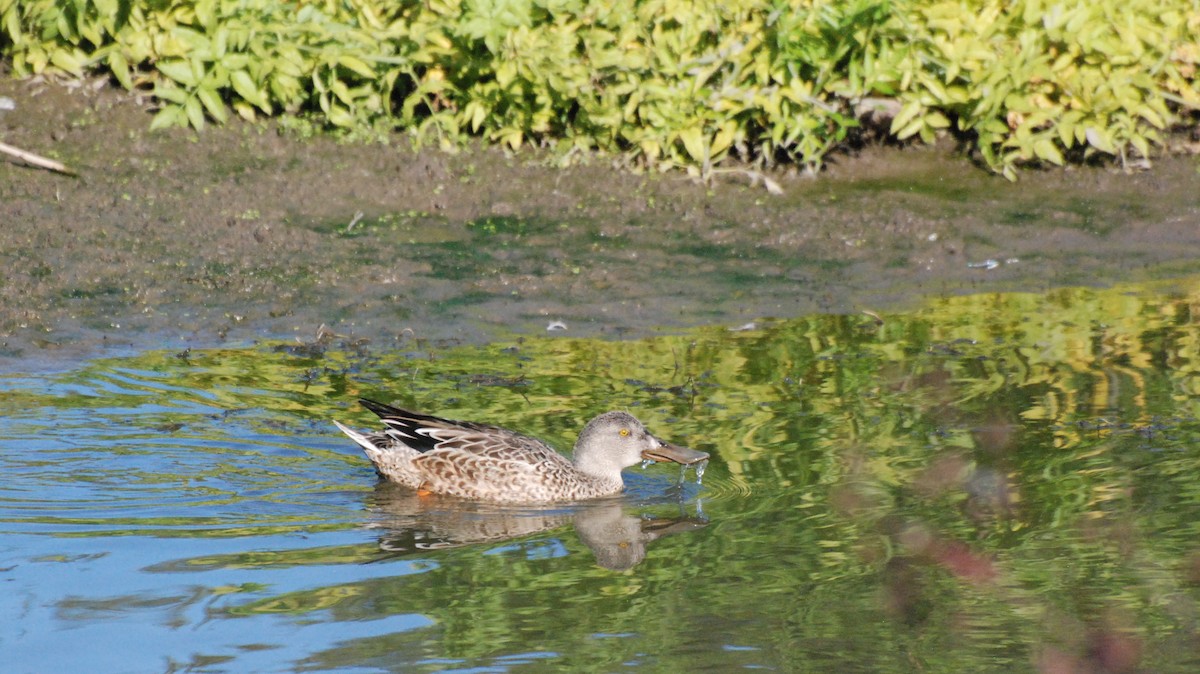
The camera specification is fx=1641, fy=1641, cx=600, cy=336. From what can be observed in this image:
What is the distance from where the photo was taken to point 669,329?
971 cm

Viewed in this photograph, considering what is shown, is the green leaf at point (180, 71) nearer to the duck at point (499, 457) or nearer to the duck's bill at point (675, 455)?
the duck at point (499, 457)

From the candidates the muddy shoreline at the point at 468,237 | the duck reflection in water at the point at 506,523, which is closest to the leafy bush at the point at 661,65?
the muddy shoreline at the point at 468,237

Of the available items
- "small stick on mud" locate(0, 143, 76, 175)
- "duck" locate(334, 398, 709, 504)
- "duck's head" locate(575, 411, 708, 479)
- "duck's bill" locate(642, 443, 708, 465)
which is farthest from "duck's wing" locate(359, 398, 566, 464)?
"small stick on mud" locate(0, 143, 76, 175)

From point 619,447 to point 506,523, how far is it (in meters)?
0.69

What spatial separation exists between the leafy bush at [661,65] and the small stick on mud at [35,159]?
0.78 m

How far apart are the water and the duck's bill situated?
0.47 ft

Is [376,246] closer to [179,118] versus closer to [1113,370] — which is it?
[179,118]

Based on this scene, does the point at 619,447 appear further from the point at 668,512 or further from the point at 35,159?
the point at 35,159

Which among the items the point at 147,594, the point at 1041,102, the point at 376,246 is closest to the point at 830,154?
the point at 1041,102

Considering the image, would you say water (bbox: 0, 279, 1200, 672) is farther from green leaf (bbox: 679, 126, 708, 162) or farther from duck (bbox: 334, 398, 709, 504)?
green leaf (bbox: 679, 126, 708, 162)

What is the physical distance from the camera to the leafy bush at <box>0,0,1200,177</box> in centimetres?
1135

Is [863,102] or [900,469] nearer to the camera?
[900,469]

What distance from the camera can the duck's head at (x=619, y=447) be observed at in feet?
24.6

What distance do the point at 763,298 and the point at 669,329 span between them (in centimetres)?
78
